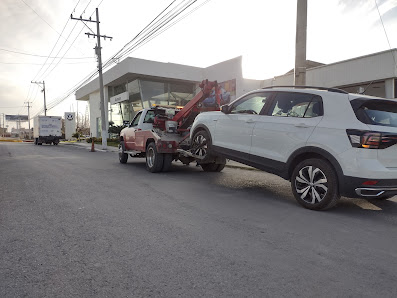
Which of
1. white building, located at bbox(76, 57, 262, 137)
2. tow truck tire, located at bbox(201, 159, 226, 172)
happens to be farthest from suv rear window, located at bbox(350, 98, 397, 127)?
white building, located at bbox(76, 57, 262, 137)

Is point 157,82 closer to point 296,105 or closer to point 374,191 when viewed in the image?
point 296,105

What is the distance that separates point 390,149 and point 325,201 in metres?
1.16

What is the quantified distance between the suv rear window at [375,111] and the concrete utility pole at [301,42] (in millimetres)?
4567

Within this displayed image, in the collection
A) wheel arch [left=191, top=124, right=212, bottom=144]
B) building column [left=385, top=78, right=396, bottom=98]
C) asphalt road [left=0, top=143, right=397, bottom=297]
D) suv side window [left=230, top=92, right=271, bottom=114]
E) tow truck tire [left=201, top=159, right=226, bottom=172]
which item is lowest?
asphalt road [left=0, top=143, right=397, bottom=297]

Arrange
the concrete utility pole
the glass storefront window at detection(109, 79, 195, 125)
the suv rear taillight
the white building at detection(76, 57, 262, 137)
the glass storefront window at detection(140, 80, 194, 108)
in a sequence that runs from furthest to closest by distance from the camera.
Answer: the glass storefront window at detection(140, 80, 194, 108) → the glass storefront window at detection(109, 79, 195, 125) → the white building at detection(76, 57, 262, 137) → the concrete utility pole → the suv rear taillight

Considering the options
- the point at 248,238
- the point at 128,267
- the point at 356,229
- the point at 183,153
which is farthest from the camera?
the point at 183,153

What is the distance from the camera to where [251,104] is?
5.91 m

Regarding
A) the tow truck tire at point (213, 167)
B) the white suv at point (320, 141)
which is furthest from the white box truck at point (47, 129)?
the white suv at point (320, 141)

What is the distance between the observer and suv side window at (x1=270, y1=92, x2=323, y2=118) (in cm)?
475

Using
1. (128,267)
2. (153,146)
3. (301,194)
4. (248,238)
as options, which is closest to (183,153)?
(153,146)

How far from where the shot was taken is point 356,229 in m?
3.85

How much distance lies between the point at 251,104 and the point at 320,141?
182 centimetres

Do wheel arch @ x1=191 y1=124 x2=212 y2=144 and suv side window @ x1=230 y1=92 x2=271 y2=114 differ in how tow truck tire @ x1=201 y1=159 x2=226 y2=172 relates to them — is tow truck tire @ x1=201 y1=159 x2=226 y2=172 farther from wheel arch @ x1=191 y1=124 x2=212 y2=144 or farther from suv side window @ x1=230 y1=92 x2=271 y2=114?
suv side window @ x1=230 y1=92 x2=271 y2=114

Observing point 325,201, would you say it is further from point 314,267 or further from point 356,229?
point 314,267
